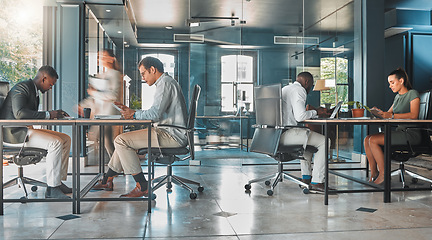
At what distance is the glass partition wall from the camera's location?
6.32m

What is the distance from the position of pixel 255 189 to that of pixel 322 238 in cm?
170

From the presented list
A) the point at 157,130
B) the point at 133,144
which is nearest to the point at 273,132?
the point at 157,130

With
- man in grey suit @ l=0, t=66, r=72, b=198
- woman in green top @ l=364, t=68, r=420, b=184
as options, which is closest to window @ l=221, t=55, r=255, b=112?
woman in green top @ l=364, t=68, r=420, b=184

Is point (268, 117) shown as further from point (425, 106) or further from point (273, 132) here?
point (425, 106)

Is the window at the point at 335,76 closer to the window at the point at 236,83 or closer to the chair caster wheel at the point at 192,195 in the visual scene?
the window at the point at 236,83

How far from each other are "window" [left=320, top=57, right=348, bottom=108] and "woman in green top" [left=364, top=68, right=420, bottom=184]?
197 centimetres

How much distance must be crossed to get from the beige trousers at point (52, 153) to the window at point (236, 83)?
338 cm

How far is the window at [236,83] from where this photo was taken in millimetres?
6344

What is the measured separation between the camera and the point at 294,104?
378 centimetres

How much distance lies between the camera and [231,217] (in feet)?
9.57

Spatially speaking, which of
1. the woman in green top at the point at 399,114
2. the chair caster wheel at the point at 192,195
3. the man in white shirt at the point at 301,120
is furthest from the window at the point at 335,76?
the chair caster wheel at the point at 192,195

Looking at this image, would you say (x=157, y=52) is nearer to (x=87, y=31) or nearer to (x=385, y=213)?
(x=87, y=31)

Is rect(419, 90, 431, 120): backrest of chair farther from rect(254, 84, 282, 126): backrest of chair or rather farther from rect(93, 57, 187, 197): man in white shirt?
rect(93, 57, 187, 197): man in white shirt

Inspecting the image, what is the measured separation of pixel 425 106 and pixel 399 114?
293 mm
